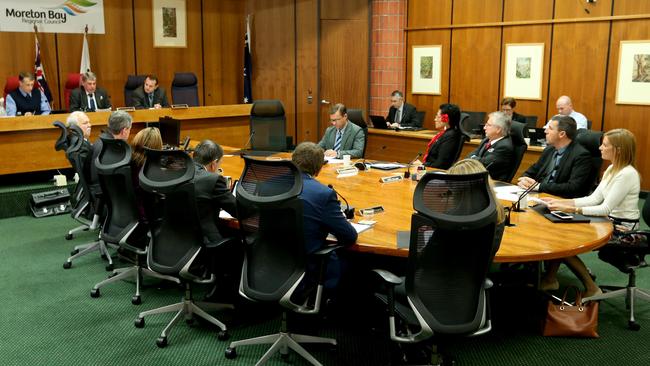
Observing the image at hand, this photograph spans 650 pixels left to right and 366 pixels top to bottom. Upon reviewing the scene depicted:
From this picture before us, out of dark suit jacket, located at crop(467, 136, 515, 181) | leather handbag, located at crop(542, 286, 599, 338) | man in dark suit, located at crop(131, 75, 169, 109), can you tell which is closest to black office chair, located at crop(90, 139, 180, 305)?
leather handbag, located at crop(542, 286, 599, 338)

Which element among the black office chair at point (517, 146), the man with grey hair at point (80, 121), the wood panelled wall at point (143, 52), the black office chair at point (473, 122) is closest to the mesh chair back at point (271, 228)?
the black office chair at point (517, 146)

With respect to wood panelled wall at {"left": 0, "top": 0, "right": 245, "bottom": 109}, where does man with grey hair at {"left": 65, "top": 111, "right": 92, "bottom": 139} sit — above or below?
below

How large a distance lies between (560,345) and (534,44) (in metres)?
6.22

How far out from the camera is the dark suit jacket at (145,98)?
938cm

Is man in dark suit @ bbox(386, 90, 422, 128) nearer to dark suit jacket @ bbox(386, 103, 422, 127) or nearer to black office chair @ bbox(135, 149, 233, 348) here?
dark suit jacket @ bbox(386, 103, 422, 127)

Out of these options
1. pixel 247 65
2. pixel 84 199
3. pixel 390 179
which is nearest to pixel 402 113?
pixel 247 65

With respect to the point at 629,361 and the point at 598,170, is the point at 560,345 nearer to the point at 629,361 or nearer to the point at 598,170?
the point at 629,361

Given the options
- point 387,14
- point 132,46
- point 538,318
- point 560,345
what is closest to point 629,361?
point 560,345

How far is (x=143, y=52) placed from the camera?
10.6 m

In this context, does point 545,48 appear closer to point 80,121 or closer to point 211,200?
point 80,121

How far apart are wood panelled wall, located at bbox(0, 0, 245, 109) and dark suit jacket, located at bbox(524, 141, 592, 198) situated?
7.65 m

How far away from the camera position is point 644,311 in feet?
14.2

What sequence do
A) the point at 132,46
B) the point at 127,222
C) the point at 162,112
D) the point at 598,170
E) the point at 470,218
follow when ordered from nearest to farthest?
the point at 470,218 < the point at 127,222 < the point at 598,170 < the point at 162,112 < the point at 132,46

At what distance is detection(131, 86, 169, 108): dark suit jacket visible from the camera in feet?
30.8
